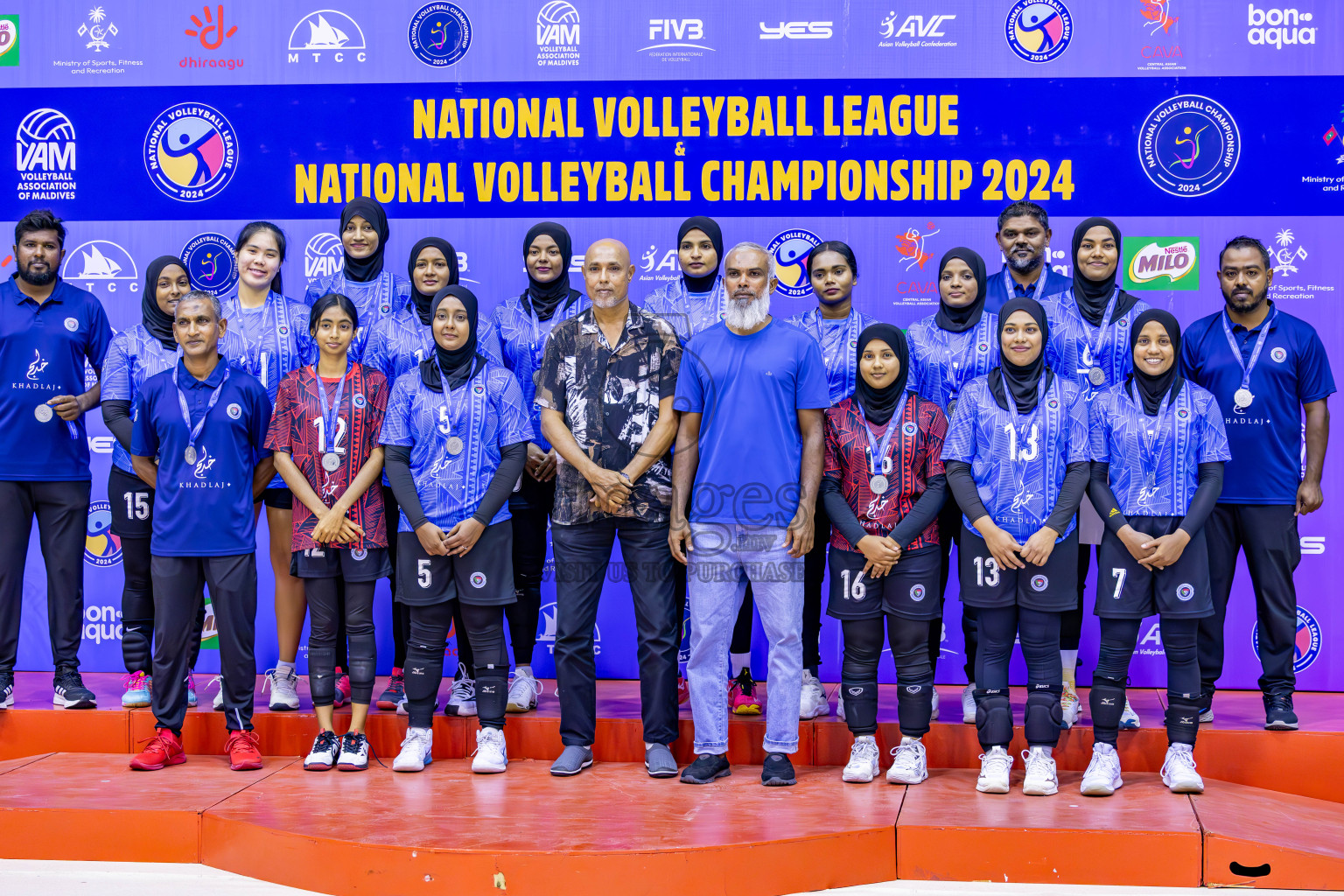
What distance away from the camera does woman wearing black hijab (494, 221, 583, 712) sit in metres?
4.29

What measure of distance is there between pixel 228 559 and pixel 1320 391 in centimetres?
402

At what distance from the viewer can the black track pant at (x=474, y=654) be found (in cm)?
390

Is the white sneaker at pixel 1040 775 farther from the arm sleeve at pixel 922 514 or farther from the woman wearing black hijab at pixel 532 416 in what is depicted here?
the woman wearing black hijab at pixel 532 416

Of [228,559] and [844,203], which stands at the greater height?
[844,203]

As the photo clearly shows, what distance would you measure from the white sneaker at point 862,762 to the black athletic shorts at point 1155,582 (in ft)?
2.88

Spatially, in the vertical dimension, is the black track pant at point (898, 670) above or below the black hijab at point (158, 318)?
below

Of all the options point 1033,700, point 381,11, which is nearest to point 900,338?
point 1033,700

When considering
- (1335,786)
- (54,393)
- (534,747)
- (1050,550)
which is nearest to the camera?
(1050,550)

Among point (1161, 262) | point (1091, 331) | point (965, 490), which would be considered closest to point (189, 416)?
point (965, 490)

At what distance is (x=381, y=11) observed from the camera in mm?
5223

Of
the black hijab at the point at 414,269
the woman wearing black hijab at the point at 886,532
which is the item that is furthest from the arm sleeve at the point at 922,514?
the black hijab at the point at 414,269

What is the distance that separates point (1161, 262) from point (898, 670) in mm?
2377

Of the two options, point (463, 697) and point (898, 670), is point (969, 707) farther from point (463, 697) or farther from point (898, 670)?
point (463, 697)

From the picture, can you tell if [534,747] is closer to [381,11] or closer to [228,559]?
[228,559]
